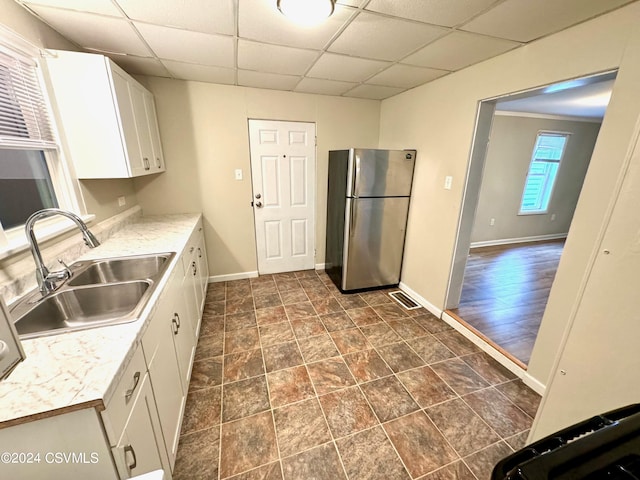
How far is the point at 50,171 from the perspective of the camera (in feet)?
5.50

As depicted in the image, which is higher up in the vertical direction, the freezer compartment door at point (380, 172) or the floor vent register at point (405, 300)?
the freezer compartment door at point (380, 172)

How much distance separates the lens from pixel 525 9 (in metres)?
1.33

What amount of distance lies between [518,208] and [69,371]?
20.0ft

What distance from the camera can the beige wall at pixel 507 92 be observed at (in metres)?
1.30

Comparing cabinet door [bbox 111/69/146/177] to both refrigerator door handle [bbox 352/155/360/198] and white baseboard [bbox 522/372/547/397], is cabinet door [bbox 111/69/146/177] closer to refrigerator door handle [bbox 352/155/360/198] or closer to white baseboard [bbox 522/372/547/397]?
refrigerator door handle [bbox 352/155/360/198]

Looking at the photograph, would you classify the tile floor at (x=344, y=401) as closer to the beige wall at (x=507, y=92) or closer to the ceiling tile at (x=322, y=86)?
the beige wall at (x=507, y=92)

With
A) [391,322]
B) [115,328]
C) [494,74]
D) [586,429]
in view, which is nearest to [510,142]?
[494,74]

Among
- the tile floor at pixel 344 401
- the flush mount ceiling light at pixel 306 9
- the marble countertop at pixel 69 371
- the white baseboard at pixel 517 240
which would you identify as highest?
the flush mount ceiling light at pixel 306 9

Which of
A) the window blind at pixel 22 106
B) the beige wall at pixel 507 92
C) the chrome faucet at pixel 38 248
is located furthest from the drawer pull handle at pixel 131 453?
the beige wall at pixel 507 92

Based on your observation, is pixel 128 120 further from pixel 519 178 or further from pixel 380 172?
pixel 519 178

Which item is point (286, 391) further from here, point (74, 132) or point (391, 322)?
point (74, 132)

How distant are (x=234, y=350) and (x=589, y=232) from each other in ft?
8.43

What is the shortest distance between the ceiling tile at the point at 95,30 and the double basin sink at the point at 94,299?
144cm

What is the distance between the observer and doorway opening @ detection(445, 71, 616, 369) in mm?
2357
